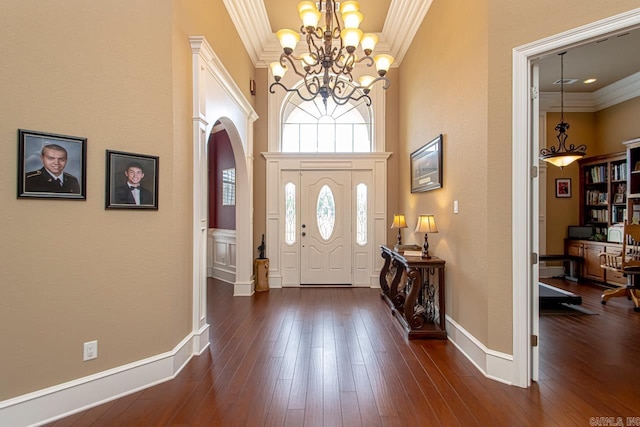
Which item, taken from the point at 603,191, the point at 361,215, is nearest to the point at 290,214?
the point at 361,215

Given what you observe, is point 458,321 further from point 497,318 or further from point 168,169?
point 168,169

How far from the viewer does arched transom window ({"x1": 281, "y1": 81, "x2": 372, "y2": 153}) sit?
603cm

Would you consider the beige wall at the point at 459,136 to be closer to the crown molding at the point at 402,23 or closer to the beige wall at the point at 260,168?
the crown molding at the point at 402,23

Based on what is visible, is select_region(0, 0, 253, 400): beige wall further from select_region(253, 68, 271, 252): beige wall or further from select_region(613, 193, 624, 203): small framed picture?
select_region(613, 193, 624, 203): small framed picture

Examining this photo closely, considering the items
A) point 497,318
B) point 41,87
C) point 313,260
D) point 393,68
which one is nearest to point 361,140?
point 393,68

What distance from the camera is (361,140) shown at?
604 cm

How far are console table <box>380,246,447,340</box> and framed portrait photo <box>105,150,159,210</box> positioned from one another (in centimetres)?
262

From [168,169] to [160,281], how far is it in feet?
3.03

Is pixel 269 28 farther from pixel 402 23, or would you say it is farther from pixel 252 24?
pixel 402 23

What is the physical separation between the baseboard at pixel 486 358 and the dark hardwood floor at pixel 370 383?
64mm

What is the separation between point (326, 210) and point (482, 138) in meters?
3.46

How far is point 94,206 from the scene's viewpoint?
90.7 inches

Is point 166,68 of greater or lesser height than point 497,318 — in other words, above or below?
above

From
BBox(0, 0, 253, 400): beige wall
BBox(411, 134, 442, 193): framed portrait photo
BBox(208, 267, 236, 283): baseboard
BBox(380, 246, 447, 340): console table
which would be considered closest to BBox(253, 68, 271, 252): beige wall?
BBox(208, 267, 236, 283): baseboard
